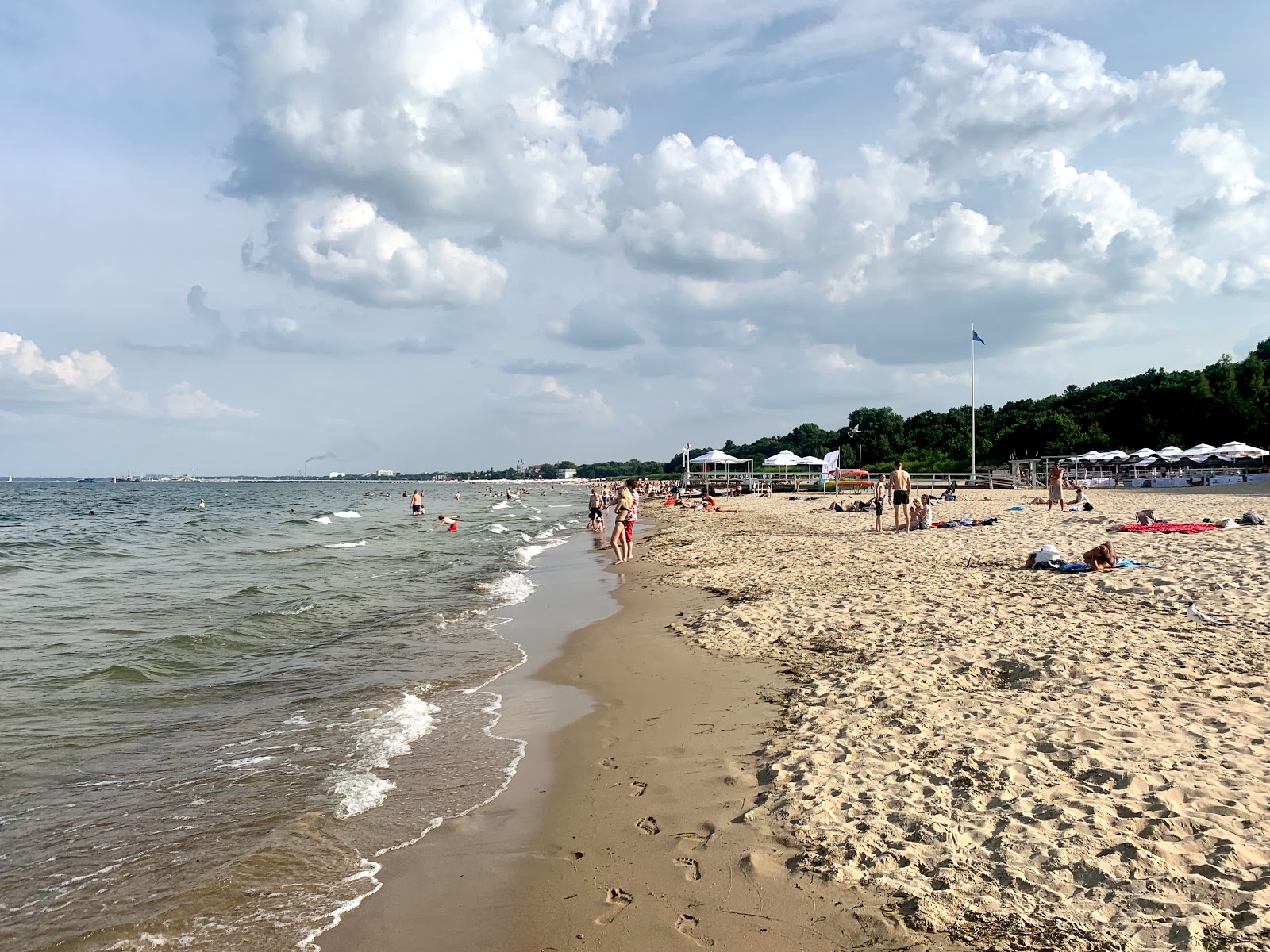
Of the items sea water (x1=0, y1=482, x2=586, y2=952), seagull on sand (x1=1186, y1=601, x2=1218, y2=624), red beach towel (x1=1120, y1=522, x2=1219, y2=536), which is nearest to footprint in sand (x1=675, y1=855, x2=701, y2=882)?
sea water (x1=0, y1=482, x2=586, y2=952)

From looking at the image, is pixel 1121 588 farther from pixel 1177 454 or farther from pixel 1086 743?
pixel 1177 454

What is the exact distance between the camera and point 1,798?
4.71 meters

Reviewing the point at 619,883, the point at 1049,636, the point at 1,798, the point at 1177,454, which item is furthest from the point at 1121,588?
the point at 1177,454

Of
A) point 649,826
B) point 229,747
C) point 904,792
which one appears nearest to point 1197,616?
point 904,792

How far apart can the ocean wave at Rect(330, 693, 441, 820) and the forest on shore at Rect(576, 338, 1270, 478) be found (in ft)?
175

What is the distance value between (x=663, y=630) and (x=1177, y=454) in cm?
4182

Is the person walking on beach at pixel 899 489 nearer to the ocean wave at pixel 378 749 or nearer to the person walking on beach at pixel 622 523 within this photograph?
the person walking on beach at pixel 622 523

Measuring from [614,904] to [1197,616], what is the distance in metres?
6.77

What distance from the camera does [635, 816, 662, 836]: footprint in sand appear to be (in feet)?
12.7

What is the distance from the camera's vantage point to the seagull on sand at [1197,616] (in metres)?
7.03

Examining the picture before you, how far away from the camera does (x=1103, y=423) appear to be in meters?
64.4

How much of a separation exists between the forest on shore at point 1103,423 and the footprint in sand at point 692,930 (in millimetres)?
55501

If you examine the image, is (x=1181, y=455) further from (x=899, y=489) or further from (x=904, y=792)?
(x=904, y=792)

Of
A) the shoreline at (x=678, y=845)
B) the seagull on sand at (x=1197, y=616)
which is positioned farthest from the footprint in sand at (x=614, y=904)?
the seagull on sand at (x=1197, y=616)
